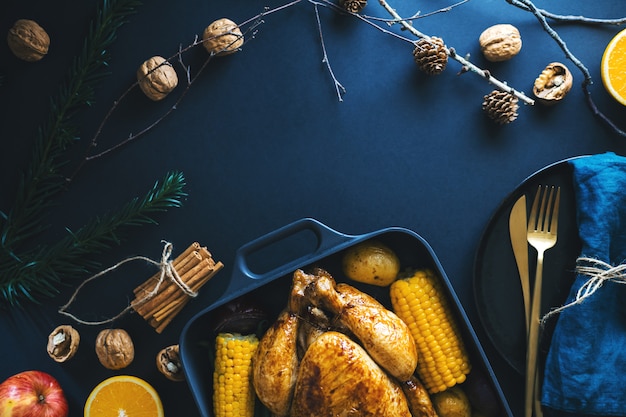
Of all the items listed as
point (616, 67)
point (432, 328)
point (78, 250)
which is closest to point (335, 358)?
point (432, 328)

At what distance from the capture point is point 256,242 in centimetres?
141

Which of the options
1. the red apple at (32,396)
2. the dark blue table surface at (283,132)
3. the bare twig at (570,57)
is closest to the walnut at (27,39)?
the dark blue table surface at (283,132)

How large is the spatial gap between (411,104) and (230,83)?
484 millimetres

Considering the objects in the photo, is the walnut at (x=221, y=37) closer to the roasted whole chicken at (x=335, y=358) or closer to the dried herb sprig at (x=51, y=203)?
the dried herb sprig at (x=51, y=203)

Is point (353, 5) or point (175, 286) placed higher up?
point (353, 5)

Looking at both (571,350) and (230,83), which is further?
(230,83)

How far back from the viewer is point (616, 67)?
154cm

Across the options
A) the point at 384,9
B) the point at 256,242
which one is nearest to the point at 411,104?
the point at 384,9

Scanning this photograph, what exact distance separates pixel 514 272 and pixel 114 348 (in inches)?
40.3

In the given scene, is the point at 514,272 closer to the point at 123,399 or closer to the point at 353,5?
the point at 353,5

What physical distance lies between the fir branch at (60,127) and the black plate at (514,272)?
1088 millimetres

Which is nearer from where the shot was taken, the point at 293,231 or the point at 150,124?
the point at 293,231

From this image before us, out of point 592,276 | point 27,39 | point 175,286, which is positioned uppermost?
point 27,39

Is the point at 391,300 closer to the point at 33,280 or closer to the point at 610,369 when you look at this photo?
the point at 610,369
